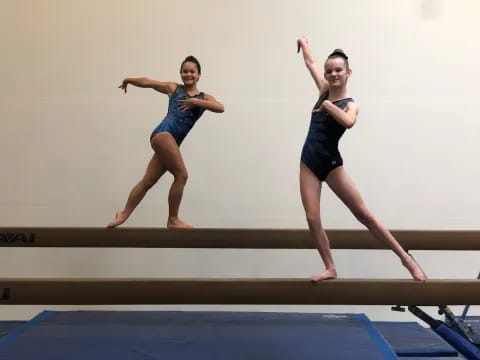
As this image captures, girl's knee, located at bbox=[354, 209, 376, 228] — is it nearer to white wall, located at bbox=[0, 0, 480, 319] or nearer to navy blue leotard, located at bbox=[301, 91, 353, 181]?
navy blue leotard, located at bbox=[301, 91, 353, 181]

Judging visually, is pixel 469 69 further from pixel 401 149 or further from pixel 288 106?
pixel 288 106

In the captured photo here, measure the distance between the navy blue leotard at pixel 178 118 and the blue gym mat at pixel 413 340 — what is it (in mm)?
2115

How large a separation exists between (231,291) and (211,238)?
2.20 feet

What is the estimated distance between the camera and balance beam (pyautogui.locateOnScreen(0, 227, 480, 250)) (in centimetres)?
246

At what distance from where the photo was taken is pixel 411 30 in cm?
386

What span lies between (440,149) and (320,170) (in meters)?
2.39

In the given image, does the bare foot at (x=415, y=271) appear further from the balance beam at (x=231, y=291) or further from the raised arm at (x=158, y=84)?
the raised arm at (x=158, y=84)

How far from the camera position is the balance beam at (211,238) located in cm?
246

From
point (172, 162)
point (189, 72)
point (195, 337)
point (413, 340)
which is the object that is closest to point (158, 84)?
point (189, 72)

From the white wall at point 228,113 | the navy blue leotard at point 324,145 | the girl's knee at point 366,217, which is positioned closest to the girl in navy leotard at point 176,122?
the navy blue leotard at point 324,145

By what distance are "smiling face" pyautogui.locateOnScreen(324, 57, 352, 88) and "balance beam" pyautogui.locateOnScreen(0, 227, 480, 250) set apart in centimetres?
100

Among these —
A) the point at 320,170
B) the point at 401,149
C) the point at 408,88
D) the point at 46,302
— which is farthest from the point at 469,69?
the point at 46,302

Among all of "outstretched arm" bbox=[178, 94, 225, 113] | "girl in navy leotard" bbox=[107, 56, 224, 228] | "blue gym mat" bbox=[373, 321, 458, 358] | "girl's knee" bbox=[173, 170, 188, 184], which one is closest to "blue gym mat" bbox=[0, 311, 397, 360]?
"blue gym mat" bbox=[373, 321, 458, 358]

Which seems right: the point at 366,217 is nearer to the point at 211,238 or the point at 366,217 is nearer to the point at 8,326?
the point at 211,238
